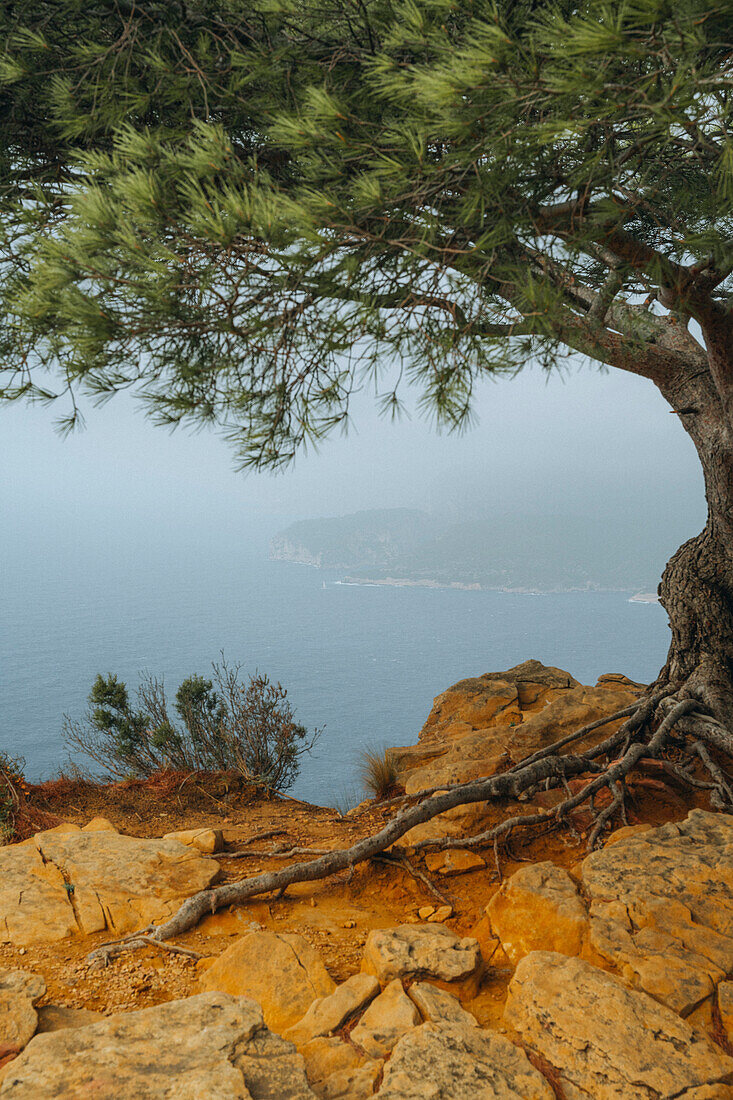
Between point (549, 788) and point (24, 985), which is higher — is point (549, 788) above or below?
below

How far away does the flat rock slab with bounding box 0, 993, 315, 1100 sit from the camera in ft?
4.21

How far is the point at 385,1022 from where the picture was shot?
1623 millimetres

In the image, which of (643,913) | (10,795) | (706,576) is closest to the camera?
(643,913)

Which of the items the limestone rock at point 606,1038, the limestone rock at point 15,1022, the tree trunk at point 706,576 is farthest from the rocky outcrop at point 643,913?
the tree trunk at point 706,576

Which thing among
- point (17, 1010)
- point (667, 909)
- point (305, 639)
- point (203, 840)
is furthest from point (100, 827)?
point (305, 639)

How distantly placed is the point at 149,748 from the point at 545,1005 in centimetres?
549

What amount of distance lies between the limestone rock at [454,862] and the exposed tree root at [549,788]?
33mm

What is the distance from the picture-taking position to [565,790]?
312 cm

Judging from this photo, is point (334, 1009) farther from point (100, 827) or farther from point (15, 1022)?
point (100, 827)

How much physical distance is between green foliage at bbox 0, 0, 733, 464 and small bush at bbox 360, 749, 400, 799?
2.56 m

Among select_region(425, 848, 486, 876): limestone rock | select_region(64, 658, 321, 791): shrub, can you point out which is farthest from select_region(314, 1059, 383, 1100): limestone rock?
select_region(64, 658, 321, 791): shrub

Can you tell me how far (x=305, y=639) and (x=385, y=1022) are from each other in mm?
41184

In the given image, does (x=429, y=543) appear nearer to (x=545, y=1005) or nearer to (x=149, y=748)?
(x=149, y=748)

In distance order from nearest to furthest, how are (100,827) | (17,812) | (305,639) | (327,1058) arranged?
(327,1058)
(100,827)
(17,812)
(305,639)
